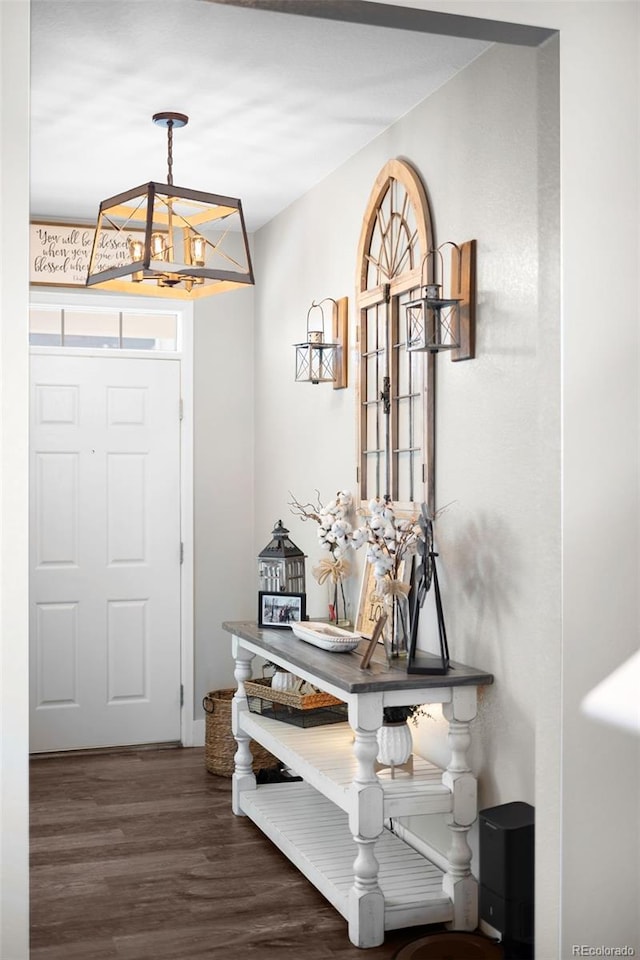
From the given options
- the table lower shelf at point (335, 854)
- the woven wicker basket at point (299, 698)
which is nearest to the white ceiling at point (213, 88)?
the woven wicker basket at point (299, 698)

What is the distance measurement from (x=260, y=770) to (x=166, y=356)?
2261 mm

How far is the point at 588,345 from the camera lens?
88.5 inches

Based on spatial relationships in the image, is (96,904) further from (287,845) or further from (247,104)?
(247,104)

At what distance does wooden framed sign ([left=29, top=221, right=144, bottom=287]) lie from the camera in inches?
209

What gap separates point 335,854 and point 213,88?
2.69 meters

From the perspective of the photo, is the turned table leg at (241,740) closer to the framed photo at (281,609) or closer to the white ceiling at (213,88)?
the framed photo at (281,609)

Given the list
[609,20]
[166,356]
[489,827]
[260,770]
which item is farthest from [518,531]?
[166,356]

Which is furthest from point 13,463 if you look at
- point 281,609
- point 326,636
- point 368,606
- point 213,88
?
point 281,609

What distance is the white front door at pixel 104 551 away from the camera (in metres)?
5.36

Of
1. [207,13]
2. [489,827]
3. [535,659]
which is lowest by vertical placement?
[489,827]

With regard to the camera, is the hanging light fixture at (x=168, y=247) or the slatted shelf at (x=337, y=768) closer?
the slatted shelf at (x=337, y=768)

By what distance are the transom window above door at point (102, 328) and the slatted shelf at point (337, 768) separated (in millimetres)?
2290

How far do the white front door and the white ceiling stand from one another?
45.4 inches

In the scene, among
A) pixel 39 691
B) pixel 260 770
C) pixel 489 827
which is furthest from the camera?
pixel 39 691
